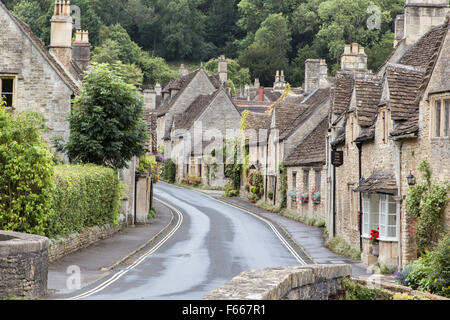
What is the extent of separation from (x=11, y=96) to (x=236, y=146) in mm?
25920

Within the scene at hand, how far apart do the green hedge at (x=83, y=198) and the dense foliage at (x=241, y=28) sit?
233ft

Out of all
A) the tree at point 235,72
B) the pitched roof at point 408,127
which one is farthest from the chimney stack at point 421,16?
the tree at point 235,72

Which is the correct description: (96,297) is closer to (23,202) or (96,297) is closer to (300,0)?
(23,202)

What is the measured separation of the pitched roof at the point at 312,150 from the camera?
38062 mm

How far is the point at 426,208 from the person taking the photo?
18062 mm

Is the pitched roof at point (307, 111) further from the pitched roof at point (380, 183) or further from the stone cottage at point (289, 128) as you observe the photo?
the pitched roof at point (380, 183)

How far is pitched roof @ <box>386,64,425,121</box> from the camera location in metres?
20.8

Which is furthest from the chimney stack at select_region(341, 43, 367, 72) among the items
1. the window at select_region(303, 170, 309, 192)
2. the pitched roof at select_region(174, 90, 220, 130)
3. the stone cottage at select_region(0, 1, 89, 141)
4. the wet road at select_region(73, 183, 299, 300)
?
the pitched roof at select_region(174, 90, 220, 130)

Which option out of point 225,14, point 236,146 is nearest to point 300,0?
point 225,14

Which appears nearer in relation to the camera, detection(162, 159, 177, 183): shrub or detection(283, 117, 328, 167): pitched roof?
detection(283, 117, 328, 167): pitched roof

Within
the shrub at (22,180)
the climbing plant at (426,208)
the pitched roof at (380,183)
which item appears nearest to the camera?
the climbing plant at (426,208)

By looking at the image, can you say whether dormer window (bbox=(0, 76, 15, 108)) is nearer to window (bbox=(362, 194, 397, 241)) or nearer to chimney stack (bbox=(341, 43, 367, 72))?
chimney stack (bbox=(341, 43, 367, 72))

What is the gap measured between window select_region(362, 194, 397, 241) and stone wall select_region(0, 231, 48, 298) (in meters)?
11.0

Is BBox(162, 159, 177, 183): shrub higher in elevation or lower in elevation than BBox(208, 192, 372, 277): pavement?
higher
